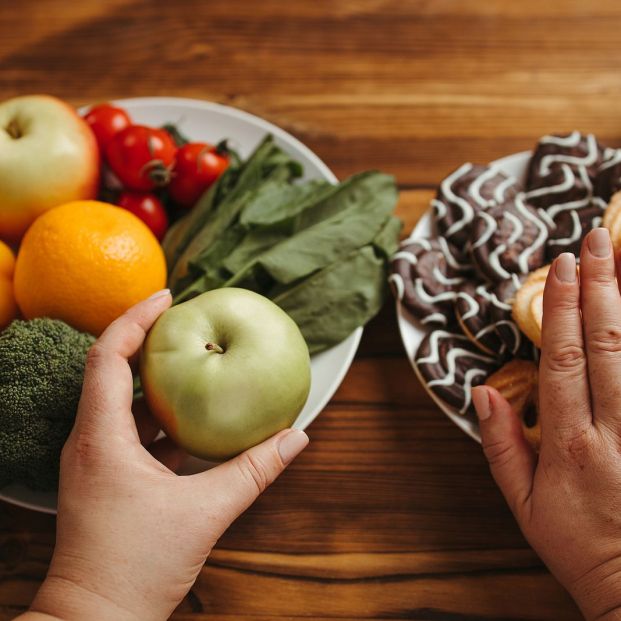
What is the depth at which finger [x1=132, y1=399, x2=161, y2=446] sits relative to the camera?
0.85m

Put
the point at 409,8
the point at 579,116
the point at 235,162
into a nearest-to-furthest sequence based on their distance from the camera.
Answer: the point at 235,162 < the point at 579,116 < the point at 409,8

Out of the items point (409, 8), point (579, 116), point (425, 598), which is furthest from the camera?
point (409, 8)

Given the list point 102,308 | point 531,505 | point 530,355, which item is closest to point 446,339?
point 530,355

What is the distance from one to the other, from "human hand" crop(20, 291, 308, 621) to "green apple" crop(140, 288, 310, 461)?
0.12ft

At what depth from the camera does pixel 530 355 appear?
0.89 meters

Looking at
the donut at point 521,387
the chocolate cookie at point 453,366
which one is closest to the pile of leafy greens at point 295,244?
the chocolate cookie at point 453,366

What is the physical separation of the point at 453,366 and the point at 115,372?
452 millimetres

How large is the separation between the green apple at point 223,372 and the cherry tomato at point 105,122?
0.44 meters

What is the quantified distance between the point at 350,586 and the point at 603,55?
3.49 feet

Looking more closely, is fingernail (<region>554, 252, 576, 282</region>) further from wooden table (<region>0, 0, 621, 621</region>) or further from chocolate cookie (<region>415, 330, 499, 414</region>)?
wooden table (<region>0, 0, 621, 621</region>)

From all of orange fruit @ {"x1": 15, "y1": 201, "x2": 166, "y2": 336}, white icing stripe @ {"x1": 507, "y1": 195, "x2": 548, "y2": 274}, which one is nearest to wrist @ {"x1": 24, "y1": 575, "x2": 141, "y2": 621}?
orange fruit @ {"x1": 15, "y1": 201, "x2": 166, "y2": 336}

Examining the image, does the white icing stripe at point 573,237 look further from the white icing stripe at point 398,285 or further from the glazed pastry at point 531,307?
the white icing stripe at point 398,285

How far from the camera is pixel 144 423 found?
2.80 feet

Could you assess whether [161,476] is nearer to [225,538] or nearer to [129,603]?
[129,603]
